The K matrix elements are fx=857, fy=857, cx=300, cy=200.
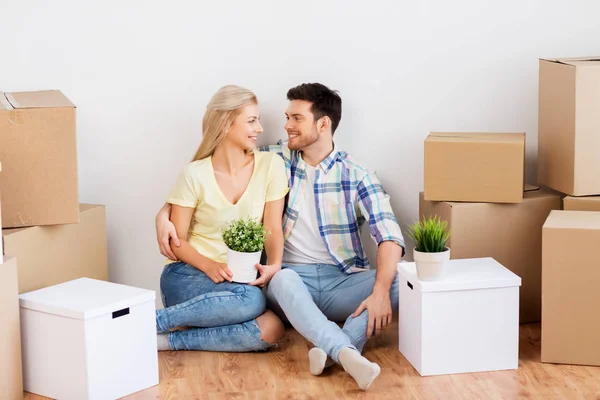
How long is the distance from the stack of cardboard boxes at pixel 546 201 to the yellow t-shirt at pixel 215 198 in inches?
21.1

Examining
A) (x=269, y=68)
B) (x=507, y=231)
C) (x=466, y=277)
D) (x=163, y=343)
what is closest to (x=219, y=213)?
(x=163, y=343)

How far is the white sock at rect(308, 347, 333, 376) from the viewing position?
8.27ft

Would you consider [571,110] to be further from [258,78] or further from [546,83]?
[258,78]

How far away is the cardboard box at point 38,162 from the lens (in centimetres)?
258

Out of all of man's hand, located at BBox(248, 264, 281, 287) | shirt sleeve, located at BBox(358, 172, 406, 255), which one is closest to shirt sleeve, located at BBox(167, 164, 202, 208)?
man's hand, located at BBox(248, 264, 281, 287)

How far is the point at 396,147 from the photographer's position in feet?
10.6

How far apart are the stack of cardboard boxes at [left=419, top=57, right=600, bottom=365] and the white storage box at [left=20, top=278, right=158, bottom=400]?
109 cm

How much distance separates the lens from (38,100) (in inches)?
106

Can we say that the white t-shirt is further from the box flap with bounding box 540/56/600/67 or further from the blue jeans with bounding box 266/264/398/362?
the box flap with bounding box 540/56/600/67

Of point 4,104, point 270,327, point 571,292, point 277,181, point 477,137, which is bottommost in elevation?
point 270,327

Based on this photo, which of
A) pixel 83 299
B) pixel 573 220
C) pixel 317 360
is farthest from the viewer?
pixel 573 220

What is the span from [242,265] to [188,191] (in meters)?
0.34

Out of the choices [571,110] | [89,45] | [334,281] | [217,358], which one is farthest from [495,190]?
[89,45]

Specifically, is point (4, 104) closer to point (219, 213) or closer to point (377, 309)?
point (219, 213)
